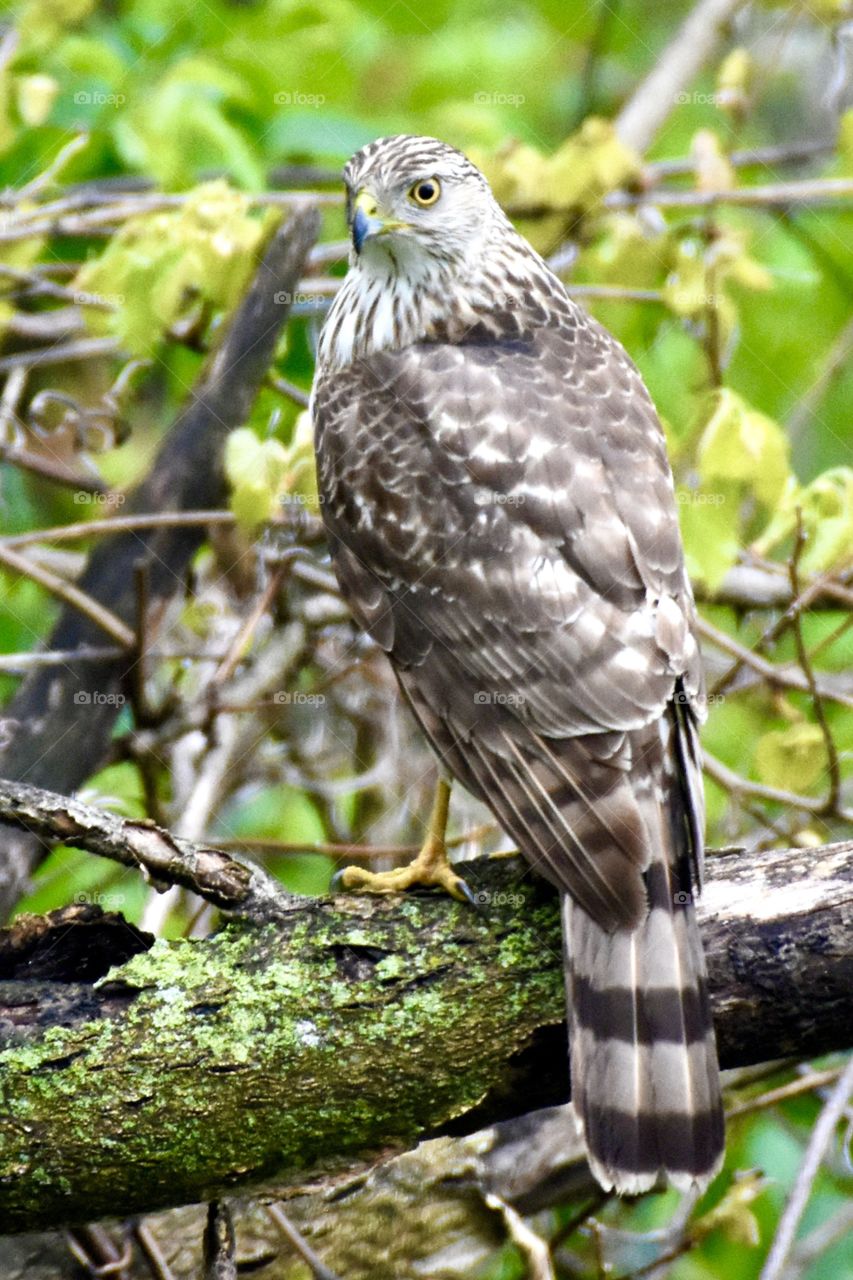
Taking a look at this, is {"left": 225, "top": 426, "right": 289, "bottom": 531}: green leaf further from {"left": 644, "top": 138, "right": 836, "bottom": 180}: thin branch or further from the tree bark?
{"left": 644, "top": 138, "right": 836, "bottom": 180}: thin branch

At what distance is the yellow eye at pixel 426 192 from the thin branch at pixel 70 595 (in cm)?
127

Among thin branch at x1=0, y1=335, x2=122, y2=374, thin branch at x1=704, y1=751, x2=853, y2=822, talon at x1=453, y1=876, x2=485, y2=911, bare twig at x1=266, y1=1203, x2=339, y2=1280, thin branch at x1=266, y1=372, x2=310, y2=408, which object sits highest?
thin branch at x1=0, y1=335, x2=122, y2=374

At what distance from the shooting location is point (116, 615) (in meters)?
4.02

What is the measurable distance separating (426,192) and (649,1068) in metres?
2.04

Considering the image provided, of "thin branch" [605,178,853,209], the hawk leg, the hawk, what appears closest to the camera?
the hawk

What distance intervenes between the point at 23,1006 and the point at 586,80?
441cm

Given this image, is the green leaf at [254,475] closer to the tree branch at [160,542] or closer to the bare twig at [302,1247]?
the tree branch at [160,542]

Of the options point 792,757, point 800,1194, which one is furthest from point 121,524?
point 800,1194

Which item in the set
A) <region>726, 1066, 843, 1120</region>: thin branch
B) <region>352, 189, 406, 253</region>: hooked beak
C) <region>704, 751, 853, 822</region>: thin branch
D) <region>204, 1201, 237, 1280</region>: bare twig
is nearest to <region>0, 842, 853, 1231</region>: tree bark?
<region>204, 1201, 237, 1280</region>: bare twig

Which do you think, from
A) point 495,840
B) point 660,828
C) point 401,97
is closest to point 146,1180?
point 660,828

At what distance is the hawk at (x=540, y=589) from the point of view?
250cm

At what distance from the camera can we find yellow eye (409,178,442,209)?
3.49 meters

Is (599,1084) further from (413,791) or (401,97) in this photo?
(401,97)

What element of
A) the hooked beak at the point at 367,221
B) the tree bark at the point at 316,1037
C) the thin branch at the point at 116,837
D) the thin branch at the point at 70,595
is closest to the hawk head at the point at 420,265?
the hooked beak at the point at 367,221
